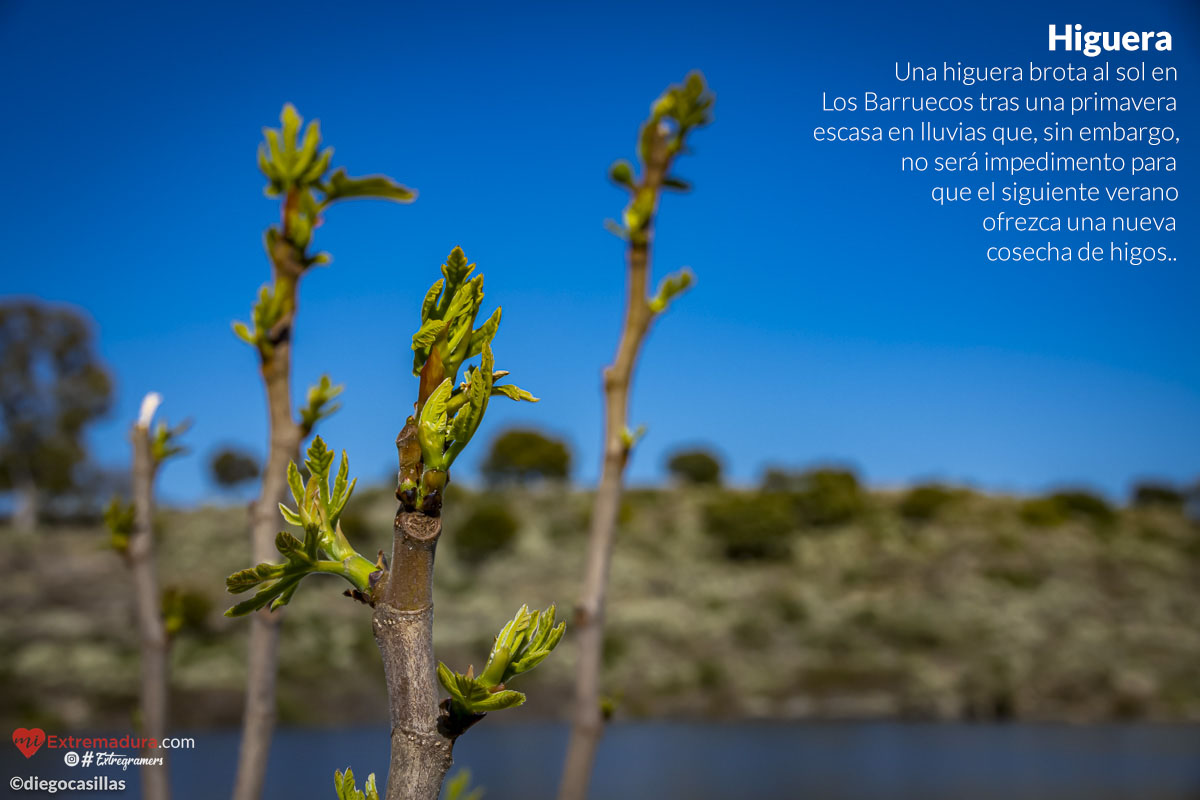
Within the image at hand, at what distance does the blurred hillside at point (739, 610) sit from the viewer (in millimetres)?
18422

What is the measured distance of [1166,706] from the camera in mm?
20078

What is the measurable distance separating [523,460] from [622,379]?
35.2 metres

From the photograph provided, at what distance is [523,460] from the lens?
37.6 m

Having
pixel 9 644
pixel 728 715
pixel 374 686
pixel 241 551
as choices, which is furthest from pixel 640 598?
pixel 9 644

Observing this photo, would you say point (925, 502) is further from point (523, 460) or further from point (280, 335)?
point (280, 335)

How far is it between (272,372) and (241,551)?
86.7 ft

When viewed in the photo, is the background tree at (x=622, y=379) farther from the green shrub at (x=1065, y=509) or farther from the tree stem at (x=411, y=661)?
the green shrub at (x=1065, y=509)

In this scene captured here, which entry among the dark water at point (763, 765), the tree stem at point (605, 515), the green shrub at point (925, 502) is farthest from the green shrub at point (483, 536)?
the tree stem at point (605, 515)

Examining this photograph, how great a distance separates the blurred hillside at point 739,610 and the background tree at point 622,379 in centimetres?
1603

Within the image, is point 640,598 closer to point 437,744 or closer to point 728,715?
point 728,715

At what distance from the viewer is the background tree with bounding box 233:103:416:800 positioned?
237cm

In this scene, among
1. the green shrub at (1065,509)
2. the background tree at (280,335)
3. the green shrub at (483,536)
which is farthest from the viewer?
the green shrub at (1065,509)

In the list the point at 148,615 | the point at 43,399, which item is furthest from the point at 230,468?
the point at 148,615

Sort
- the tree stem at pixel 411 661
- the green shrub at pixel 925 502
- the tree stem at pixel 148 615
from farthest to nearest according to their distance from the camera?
the green shrub at pixel 925 502 < the tree stem at pixel 148 615 < the tree stem at pixel 411 661
